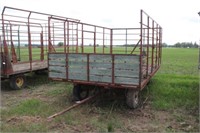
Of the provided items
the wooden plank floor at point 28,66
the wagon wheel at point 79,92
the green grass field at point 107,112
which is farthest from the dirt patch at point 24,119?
the wooden plank floor at point 28,66

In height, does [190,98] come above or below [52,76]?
below

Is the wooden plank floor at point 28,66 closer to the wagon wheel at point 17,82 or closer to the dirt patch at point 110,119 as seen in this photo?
the wagon wheel at point 17,82

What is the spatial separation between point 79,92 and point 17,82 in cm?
317

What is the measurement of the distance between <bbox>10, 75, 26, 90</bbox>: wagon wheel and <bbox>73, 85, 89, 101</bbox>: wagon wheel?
120 inches

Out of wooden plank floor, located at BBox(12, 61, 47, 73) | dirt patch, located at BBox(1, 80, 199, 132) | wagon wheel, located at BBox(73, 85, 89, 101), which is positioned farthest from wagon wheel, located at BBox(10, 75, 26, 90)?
wagon wheel, located at BBox(73, 85, 89, 101)

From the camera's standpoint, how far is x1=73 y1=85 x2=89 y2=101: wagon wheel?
7489 mm

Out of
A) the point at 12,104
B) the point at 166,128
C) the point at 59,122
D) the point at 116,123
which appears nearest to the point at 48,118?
the point at 59,122

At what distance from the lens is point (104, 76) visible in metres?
6.48

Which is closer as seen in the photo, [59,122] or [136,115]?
[59,122]

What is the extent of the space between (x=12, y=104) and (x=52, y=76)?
4.66 ft

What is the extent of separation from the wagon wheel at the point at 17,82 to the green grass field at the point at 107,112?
1.13 feet

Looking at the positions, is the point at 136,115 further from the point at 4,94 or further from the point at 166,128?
the point at 4,94

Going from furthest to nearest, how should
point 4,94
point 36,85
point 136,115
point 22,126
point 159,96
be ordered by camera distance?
point 36,85
point 4,94
point 159,96
point 136,115
point 22,126

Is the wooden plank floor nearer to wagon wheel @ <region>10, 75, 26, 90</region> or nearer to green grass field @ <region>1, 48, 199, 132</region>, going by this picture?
wagon wheel @ <region>10, 75, 26, 90</region>
